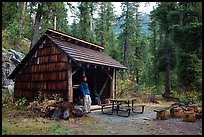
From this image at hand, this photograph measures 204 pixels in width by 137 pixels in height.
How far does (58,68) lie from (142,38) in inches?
1018

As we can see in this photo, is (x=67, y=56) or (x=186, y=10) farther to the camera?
(x=186, y=10)

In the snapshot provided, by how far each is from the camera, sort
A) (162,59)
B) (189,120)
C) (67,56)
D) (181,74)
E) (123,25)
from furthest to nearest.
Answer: (123,25), (162,59), (181,74), (67,56), (189,120)

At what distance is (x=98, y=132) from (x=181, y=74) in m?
13.0

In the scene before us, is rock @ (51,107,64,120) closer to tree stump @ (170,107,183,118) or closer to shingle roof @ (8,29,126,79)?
shingle roof @ (8,29,126,79)

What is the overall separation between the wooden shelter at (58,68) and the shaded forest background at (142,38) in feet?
7.16

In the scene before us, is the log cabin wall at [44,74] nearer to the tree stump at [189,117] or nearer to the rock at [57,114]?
the rock at [57,114]

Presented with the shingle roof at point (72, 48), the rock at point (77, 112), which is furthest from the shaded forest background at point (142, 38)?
the rock at point (77, 112)

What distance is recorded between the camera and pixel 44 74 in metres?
13.7

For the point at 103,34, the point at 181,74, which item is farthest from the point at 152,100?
the point at 103,34

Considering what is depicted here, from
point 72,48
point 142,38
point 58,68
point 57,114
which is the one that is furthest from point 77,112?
point 142,38

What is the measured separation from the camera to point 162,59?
75.8 ft

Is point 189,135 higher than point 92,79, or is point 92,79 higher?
point 92,79

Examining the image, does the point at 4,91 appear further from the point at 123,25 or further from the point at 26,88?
the point at 123,25

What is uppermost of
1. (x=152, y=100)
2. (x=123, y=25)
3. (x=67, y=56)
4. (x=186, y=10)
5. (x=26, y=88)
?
(x=123, y=25)
